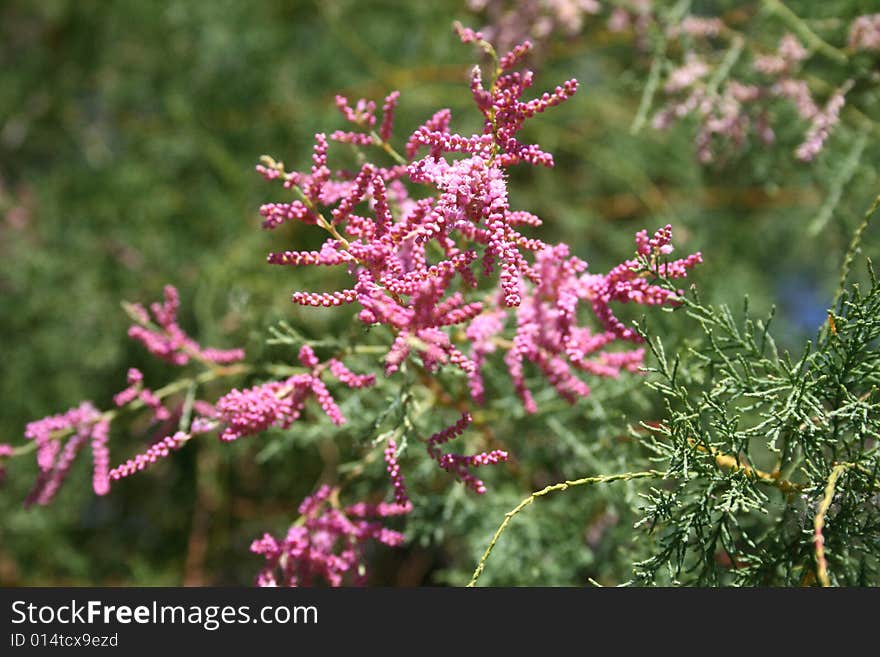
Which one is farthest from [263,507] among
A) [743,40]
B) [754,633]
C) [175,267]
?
[743,40]

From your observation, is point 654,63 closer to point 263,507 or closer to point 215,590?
point 215,590

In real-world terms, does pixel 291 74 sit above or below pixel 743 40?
above

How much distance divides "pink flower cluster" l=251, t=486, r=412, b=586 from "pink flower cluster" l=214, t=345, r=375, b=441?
0.55 feet

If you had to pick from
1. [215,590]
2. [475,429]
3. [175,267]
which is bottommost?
[215,590]

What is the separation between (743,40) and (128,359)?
1.65 metres

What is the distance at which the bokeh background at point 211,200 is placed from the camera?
1912mm

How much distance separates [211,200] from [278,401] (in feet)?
4.11

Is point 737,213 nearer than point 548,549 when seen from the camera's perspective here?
No

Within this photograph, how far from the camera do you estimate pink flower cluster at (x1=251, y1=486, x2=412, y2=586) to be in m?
1.03

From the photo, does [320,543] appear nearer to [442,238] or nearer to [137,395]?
[137,395]

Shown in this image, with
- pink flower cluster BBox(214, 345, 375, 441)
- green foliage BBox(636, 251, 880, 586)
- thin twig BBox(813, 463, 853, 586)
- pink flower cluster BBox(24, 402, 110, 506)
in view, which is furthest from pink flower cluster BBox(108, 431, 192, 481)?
thin twig BBox(813, 463, 853, 586)

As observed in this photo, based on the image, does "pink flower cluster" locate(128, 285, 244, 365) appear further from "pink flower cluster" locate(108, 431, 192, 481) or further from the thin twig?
the thin twig

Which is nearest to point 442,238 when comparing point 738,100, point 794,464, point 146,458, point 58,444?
point 146,458

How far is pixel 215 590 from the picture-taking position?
3.38ft
